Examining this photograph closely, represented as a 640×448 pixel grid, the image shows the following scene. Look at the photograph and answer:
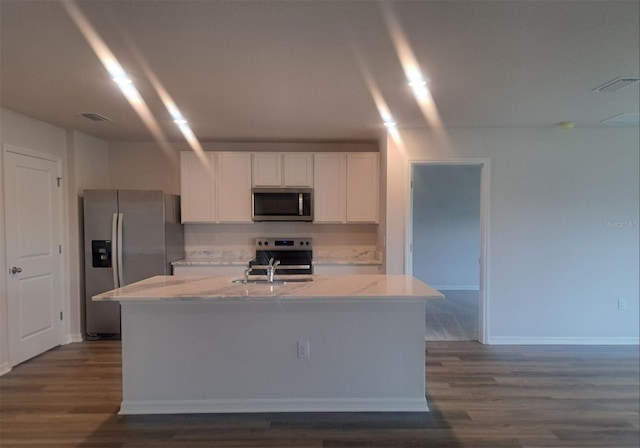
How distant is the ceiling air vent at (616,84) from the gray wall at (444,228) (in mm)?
4237

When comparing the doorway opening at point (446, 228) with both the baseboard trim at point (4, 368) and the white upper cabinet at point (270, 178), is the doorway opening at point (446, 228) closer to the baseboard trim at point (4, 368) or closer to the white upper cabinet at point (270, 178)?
the white upper cabinet at point (270, 178)

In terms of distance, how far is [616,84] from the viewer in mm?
2596

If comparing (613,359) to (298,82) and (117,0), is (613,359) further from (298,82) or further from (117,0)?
(117,0)

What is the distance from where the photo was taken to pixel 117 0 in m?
1.61

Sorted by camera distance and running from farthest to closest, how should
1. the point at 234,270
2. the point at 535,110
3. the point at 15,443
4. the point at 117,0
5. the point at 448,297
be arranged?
the point at 448,297
the point at 234,270
the point at 535,110
the point at 15,443
the point at 117,0

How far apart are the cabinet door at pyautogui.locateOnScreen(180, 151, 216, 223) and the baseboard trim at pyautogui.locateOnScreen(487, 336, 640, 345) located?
11.9 ft

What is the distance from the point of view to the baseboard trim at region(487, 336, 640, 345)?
390 cm

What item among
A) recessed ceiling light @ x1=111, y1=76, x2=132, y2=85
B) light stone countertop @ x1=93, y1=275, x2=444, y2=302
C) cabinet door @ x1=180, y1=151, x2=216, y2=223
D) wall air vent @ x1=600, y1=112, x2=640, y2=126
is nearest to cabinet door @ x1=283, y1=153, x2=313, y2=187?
cabinet door @ x1=180, y1=151, x2=216, y2=223

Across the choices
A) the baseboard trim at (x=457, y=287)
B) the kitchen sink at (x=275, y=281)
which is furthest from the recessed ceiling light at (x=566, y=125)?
the baseboard trim at (x=457, y=287)

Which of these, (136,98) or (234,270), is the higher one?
(136,98)

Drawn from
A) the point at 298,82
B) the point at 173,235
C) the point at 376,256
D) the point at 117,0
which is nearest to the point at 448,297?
the point at 376,256

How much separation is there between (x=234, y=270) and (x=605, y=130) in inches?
172

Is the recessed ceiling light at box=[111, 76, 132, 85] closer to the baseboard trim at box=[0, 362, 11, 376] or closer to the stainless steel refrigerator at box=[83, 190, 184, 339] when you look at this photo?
the stainless steel refrigerator at box=[83, 190, 184, 339]

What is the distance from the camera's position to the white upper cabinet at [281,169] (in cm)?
443
